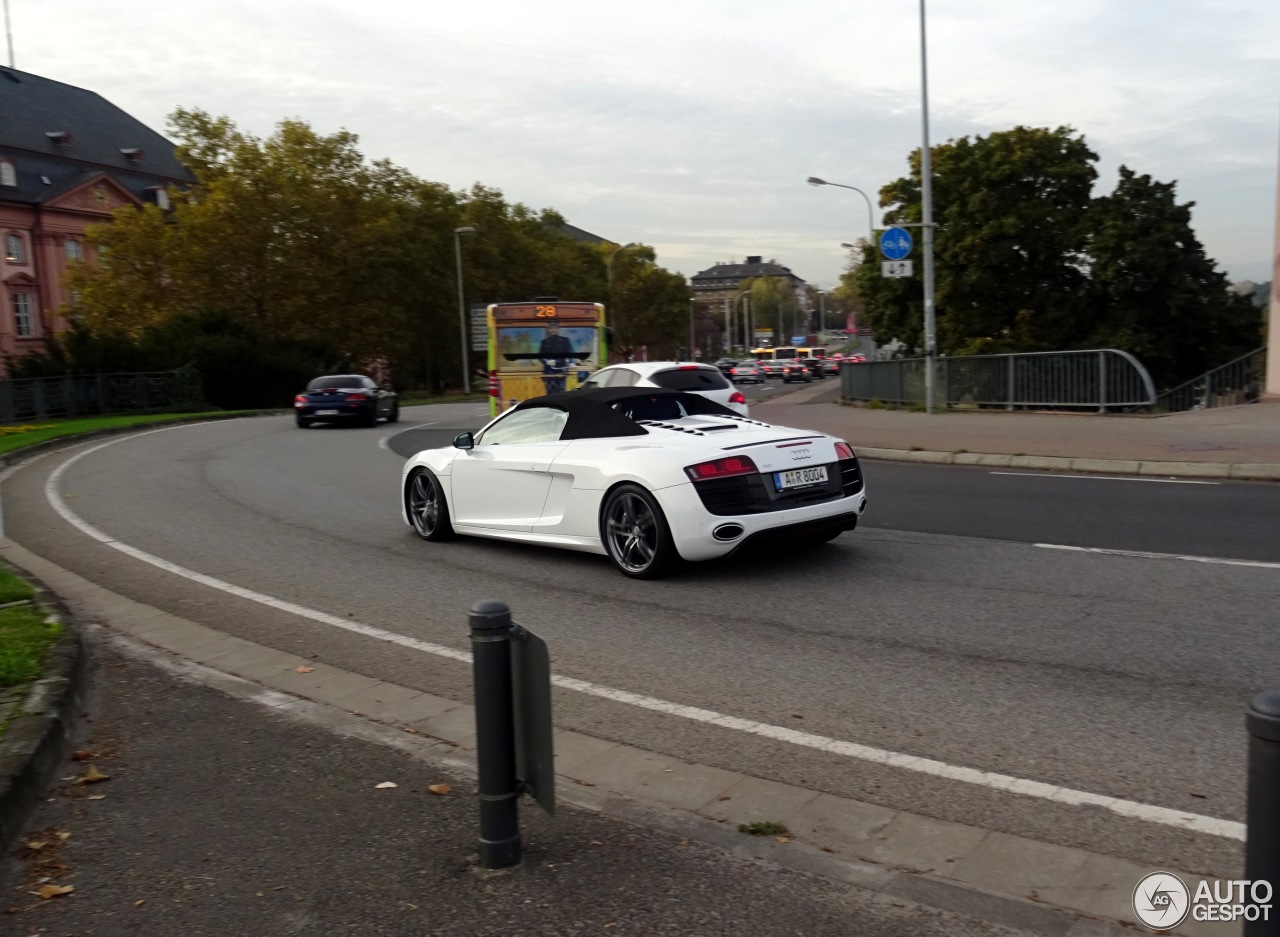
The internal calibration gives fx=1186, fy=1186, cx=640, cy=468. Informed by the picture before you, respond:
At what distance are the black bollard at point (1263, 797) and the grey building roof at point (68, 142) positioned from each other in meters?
70.6

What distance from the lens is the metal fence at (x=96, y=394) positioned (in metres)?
34.6

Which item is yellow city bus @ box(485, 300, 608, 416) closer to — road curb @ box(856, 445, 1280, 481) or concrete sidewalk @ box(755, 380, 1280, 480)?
concrete sidewalk @ box(755, 380, 1280, 480)

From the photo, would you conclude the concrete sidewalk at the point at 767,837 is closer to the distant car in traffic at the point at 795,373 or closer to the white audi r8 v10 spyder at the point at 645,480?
the white audi r8 v10 spyder at the point at 645,480

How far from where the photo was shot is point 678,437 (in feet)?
27.9

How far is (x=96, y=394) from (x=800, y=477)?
36023 mm

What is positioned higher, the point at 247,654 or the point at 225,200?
the point at 225,200

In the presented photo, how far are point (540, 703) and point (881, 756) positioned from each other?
167cm

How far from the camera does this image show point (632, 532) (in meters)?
8.40

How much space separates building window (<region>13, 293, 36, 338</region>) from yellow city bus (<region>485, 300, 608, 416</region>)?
177 feet

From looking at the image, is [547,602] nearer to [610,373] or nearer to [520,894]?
[520,894]

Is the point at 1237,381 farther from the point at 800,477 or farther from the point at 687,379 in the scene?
the point at 800,477

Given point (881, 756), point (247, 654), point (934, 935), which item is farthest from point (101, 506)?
point (934, 935)

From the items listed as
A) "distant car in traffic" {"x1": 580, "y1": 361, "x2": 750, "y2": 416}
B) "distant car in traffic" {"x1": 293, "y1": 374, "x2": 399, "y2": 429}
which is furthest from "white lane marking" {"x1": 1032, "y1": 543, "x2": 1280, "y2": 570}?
"distant car in traffic" {"x1": 293, "y1": 374, "x2": 399, "y2": 429}

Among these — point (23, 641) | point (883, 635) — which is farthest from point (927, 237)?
point (23, 641)
